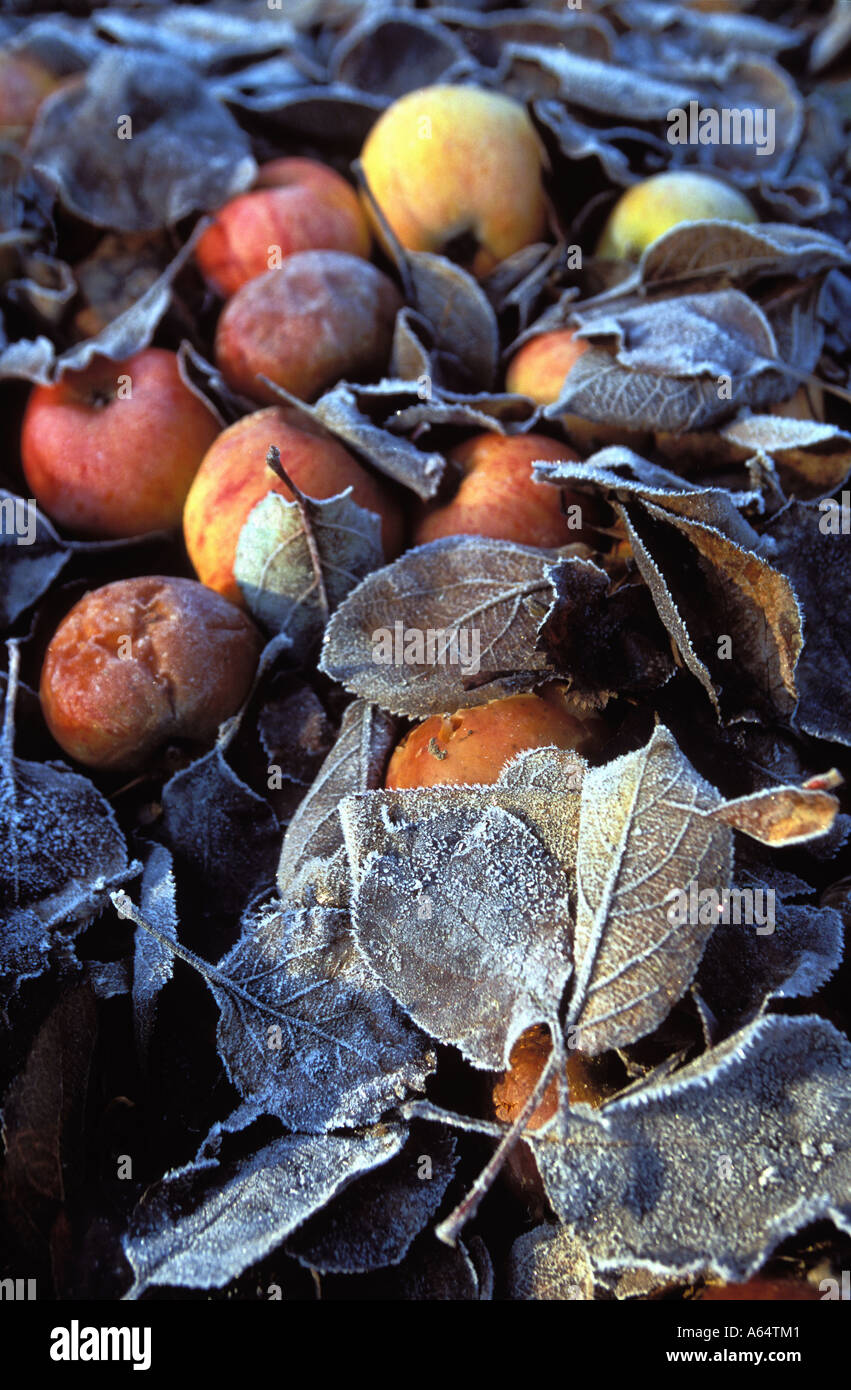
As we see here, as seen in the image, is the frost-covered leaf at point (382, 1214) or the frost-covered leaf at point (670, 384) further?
the frost-covered leaf at point (670, 384)

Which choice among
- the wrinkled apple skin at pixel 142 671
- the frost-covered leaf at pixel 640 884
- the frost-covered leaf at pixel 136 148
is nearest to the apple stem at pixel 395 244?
the frost-covered leaf at pixel 136 148

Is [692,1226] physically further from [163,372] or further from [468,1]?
[468,1]

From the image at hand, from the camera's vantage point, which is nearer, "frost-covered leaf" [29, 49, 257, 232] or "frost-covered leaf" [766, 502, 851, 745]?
"frost-covered leaf" [766, 502, 851, 745]

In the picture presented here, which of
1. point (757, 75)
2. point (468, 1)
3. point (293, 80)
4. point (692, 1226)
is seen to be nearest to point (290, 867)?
point (692, 1226)

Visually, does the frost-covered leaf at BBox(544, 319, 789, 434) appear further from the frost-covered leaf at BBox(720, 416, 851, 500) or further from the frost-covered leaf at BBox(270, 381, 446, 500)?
the frost-covered leaf at BBox(270, 381, 446, 500)

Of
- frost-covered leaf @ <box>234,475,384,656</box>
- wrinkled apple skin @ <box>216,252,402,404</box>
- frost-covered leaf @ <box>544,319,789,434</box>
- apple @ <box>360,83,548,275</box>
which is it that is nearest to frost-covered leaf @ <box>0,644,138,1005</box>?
frost-covered leaf @ <box>234,475,384,656</box>

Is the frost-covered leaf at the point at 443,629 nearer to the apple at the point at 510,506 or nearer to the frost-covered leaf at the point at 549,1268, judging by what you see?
the apple at the point at 510,506
